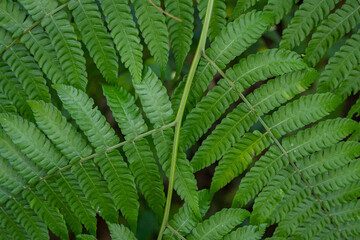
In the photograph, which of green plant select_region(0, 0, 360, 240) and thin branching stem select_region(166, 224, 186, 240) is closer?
green plant select_region(0, 0, 360, 240)

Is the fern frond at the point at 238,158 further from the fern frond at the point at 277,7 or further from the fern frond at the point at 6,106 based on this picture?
the fern frond at the point at 6,106

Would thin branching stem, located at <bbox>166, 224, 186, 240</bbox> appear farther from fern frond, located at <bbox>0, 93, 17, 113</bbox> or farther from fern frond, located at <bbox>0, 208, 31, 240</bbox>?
fern frond, located at <bbox>0, 93, 17, 113</bbox>

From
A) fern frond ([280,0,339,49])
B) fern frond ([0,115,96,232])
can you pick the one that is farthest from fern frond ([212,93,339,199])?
fern frond ([0,115,96,232])

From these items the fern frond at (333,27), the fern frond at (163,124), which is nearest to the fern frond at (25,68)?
the fern frond at (163,124)

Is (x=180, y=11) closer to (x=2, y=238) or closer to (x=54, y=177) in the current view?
(x=54, y=177)

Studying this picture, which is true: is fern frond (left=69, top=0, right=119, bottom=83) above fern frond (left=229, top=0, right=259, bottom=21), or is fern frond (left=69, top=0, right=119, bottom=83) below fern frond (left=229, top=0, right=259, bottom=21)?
above
